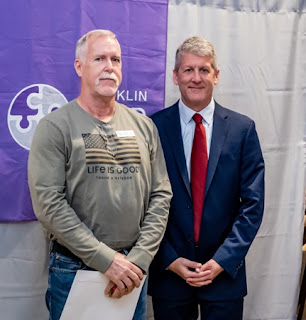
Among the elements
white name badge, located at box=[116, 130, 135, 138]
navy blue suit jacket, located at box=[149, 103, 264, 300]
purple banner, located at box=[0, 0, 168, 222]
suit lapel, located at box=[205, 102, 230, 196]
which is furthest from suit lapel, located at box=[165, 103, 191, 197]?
purple banner, located at box=[0, 0, 168, 222]

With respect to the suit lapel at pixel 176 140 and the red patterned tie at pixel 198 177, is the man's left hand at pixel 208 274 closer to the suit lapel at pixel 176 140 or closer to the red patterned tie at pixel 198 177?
the red patterned tie at pixel 198 177

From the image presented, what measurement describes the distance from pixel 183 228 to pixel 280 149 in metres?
0.95

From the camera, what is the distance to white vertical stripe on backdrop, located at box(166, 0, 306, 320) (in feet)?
9.20

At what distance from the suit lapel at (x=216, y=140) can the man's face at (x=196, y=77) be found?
0.10 metres

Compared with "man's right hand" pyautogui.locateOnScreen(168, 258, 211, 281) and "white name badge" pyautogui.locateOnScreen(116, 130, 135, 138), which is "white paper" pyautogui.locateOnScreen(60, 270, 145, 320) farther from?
"white name badge" pyautogui.locateOnScreen(116, 130, 135, 138)

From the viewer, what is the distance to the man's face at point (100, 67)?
82.8 inches

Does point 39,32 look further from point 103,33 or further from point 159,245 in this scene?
point 159,245

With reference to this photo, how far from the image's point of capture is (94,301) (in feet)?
6.81

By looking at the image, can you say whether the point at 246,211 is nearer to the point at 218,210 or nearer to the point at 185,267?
the point at 218,210

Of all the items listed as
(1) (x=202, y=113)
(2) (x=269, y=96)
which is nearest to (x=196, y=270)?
(1) (x=202, y=113)

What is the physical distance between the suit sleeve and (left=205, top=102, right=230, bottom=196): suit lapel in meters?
0.10

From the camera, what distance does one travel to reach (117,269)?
2.01m

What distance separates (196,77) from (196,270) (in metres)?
0.84

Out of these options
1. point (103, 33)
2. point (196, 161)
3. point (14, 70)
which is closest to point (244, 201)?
point (196, 161)
